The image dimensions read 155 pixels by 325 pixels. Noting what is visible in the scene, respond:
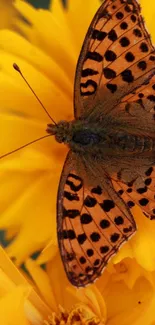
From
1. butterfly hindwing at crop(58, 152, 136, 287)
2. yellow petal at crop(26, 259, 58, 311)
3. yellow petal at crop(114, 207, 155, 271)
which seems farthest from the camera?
yellow petal at crop(26, 259, 58, 311)

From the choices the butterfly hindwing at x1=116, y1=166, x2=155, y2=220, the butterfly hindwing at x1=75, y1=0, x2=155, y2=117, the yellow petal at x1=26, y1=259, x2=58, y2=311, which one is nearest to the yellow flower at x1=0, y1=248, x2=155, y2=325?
the yellow petal at x1=26, y1=259, x2=58, y2=311

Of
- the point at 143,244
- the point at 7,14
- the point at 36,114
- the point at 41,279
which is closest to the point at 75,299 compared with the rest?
the point at 41,279

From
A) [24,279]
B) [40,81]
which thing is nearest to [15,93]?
[40,81]

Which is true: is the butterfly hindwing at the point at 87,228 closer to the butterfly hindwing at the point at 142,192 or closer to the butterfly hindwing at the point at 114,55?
the butterfly hindwing at the point at 142,192

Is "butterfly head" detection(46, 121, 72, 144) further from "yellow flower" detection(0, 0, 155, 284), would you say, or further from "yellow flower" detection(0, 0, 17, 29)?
"yellow flower" detection(0, 0, 17, 29)

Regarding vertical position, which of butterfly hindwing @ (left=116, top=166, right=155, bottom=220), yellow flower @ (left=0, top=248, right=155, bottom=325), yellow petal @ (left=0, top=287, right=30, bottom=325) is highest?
butterfly hindwing @ (left=116, top=166, right=155, bottom=220)

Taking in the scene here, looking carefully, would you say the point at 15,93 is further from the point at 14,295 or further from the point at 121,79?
the point at 14,295

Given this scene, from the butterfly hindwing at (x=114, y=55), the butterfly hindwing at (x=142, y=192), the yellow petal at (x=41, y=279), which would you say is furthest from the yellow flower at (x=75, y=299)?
the butterfly hindwing at (x=114, y=55)

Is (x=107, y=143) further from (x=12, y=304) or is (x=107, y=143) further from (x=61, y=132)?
(x=12, y=304)

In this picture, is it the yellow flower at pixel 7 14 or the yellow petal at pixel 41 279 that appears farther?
the yellow flower at pixel 7 14
